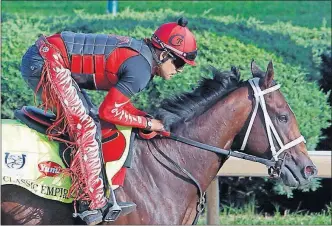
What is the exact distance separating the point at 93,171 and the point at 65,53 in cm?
75

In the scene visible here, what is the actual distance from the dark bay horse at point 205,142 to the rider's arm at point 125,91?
30 cm

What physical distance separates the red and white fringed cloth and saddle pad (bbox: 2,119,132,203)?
63mm

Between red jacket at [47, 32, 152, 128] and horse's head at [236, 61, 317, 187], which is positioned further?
horse's head at [236, 61, 317, 187]

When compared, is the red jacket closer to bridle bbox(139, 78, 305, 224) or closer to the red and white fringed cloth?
the red and white fringed cloth

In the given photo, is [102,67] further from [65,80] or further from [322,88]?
[322,88]

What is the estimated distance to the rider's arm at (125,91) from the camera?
4.95m

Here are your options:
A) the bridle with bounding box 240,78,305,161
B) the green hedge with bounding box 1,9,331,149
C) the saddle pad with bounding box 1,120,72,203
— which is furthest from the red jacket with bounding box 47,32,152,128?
the green hedge with bounding box 1,9,331,149

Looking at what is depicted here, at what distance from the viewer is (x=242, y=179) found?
7930mm

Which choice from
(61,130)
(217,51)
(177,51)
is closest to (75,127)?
(61,130)

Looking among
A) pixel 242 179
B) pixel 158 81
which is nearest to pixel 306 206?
pixel 242 179

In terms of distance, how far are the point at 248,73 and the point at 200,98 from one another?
93.4 inches

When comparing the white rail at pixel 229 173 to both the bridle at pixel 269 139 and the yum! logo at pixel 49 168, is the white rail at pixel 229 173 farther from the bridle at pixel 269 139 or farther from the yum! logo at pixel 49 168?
the yum! logo at pixel 49 168

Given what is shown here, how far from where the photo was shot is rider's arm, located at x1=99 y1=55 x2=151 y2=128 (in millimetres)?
4949

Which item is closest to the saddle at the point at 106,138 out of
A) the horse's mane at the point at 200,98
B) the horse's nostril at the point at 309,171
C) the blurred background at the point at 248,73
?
the horse's mane at the point at 200,98
